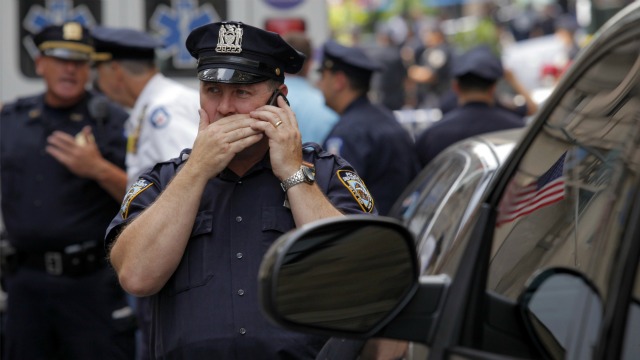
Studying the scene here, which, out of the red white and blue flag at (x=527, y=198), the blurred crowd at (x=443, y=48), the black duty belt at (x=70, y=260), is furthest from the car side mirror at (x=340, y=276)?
the blurred crowd at (x=443, y=48)

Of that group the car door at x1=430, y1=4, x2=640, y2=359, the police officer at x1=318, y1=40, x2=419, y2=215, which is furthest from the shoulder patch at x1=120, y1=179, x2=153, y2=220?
the police officer at x1=318, y1=40, x2=419, y2=215

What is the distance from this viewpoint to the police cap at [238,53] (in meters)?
3.09

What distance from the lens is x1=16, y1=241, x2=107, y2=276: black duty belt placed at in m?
5.71

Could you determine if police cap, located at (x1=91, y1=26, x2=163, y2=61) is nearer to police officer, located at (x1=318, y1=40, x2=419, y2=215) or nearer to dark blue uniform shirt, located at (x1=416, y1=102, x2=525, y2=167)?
police officer, located at (x1=318, y1=40, x2=419, y2=215)

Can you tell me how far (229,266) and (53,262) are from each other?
2.94 metres

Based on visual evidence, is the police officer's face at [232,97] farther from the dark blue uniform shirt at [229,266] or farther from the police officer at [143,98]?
the police officer at [143,98]

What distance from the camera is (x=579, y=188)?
82.7 inches

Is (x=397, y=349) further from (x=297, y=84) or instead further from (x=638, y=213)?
(x=297, y=84)

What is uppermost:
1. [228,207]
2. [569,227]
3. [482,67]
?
[569,227]

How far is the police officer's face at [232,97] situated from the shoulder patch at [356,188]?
289mm

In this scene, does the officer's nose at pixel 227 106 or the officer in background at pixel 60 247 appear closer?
the officer's nose at pixel 227 106

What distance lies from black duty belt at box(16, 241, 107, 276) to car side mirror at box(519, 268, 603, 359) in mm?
3884

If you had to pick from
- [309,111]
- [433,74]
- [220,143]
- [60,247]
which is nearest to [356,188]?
[220,143]

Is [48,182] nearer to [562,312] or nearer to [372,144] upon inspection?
[372,144]
